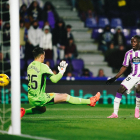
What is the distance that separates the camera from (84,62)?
17.0m

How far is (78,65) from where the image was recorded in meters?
15.6

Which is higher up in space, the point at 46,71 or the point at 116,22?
the point at 116,22

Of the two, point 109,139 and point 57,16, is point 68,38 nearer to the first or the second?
point 57,16

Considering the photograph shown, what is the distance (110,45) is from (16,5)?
1045 cm

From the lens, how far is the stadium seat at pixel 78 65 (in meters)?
15.5

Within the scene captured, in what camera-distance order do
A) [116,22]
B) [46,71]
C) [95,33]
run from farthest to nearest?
[116,22]
[95,33]
[46,71]

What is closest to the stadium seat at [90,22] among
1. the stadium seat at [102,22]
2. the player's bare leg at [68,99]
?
the stadium seat at [102,22]

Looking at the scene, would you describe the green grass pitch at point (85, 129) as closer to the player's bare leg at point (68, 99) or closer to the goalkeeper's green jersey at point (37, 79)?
the player's bare leg at point (68, 99)

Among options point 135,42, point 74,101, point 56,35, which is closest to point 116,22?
point 56,35

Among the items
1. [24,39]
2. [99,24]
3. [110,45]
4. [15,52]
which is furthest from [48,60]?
[15,52]

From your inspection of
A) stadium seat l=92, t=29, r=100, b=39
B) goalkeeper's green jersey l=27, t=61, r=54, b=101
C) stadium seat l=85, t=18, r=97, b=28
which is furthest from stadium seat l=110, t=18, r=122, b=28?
goalkeeper's green jersey l=27, t=61, r=54, b=101

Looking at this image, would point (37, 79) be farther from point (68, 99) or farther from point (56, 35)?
point (56, 35)

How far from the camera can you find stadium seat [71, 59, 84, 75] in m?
15.5

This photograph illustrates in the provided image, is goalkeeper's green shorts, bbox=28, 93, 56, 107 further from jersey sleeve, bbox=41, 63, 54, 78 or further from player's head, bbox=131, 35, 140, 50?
player's head, bbox=131, 35, 140, 50
